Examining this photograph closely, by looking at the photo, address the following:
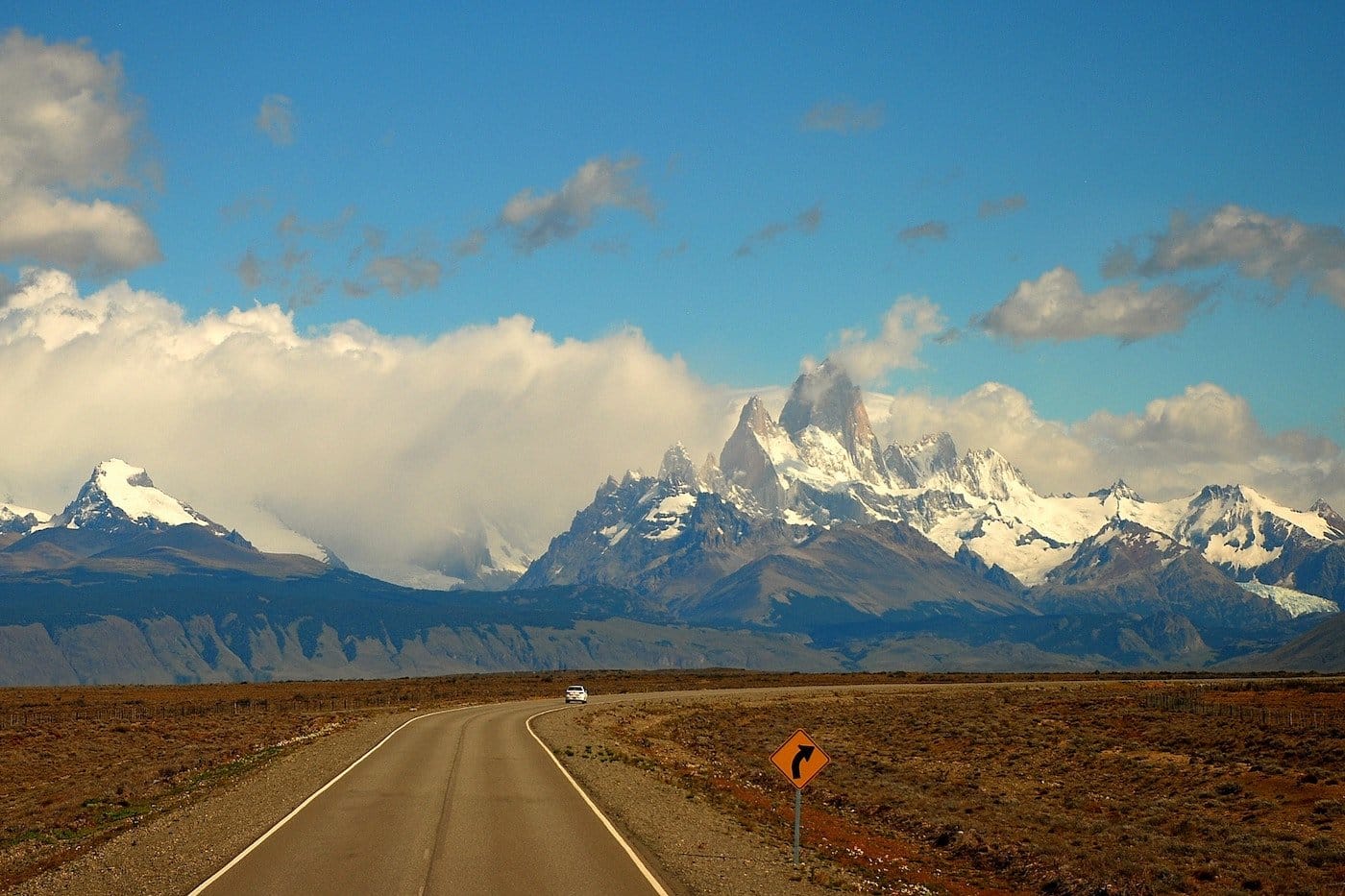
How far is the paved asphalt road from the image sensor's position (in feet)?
93.2

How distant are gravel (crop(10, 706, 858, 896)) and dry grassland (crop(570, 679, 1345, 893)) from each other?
132 cm

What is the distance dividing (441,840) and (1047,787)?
29083 millimetres

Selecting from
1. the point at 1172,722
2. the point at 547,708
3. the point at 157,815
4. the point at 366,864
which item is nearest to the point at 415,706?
the point at 547,708

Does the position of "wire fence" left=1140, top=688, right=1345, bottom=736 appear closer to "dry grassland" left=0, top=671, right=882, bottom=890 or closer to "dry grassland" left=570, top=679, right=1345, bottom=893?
"dry grassland" left=570, top=679, right=1345, bottom=893

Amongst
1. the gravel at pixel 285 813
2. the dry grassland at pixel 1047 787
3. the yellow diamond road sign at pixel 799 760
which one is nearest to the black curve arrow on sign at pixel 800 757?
the yellow diamond road sign at pixel 799 760

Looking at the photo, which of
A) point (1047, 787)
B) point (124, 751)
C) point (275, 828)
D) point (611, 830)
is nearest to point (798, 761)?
point (611, 830)

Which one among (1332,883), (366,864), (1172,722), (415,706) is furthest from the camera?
(415,706)

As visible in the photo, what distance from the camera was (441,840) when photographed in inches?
1329

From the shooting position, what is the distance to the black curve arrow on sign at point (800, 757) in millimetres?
32281

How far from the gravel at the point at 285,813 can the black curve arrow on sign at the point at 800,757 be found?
235cm

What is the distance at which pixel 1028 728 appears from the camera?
75375 mm

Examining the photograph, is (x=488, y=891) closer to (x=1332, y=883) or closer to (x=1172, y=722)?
(x=1332, y=883)

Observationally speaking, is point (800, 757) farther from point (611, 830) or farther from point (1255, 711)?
point (1255, 711)

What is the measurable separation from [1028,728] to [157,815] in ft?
161
